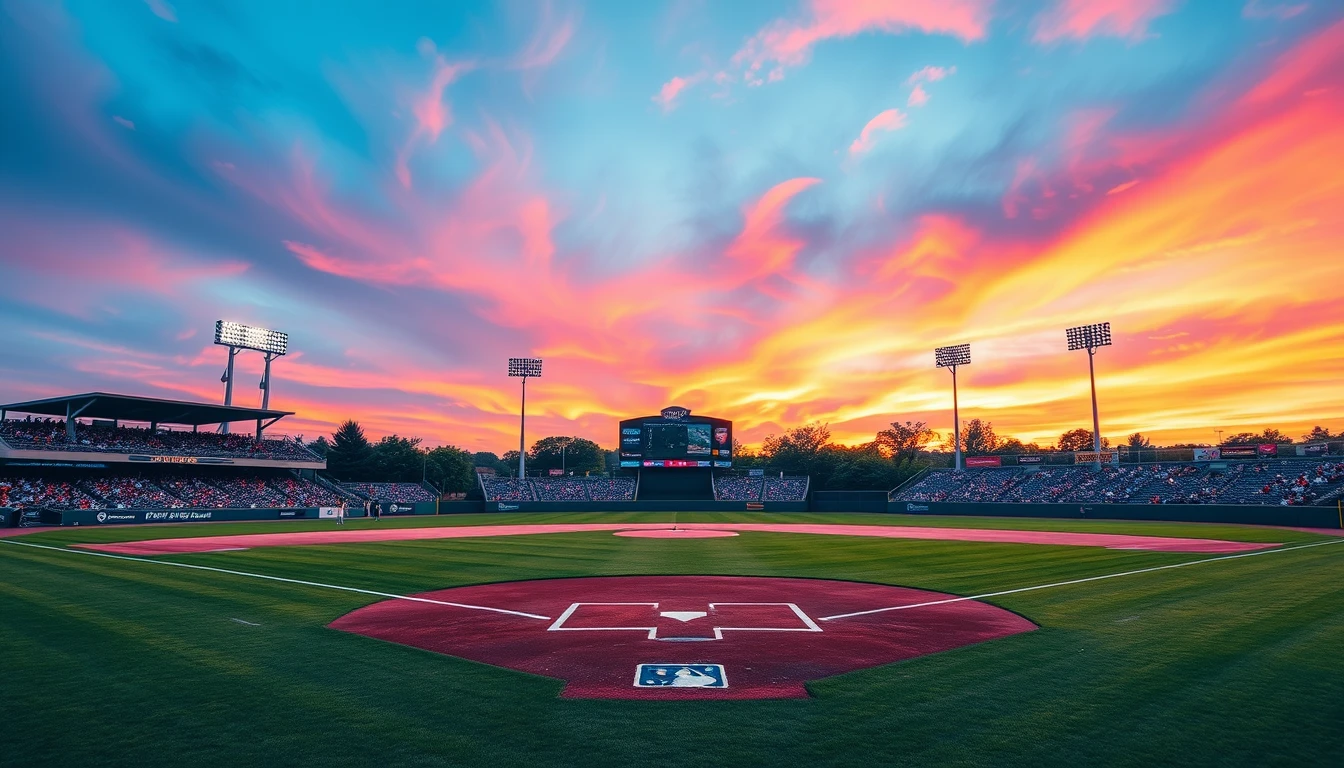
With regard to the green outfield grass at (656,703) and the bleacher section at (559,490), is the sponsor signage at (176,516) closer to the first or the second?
the bleacher section at (559,490)

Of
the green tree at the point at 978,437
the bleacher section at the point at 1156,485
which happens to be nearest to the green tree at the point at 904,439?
the green tree at the point at 978,437

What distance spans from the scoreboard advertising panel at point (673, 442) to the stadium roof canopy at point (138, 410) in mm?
33037

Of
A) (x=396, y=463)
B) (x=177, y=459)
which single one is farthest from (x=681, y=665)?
(x=396, y=463)

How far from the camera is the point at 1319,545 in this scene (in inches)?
984

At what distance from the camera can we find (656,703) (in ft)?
24.3

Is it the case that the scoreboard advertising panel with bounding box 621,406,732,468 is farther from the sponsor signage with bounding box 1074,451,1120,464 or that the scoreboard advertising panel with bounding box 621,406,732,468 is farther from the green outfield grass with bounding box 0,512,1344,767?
the green outfield grass with bounding box 0,512,1344,767

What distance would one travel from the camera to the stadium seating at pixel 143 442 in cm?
Result: 4576

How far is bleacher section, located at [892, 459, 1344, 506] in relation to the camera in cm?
4231

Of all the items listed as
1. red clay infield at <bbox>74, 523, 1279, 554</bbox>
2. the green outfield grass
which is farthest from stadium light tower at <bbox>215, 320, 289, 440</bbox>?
the green outfield grass

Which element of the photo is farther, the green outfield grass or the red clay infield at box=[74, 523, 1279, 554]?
the red clay infield at box=[74, 523, 1279, 554]

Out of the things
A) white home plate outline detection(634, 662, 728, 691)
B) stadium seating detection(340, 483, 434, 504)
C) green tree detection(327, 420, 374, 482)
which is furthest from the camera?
green tree detection(327, 420, 374, 482)

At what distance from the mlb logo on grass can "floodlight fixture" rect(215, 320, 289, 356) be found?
67.8 metres

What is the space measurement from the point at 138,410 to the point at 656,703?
62208mm

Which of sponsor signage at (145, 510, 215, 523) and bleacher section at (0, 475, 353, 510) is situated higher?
bleacher section at (0, 475, 353, 510)
